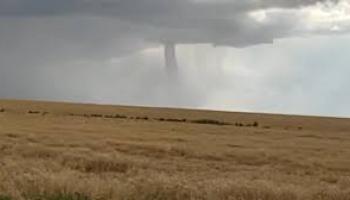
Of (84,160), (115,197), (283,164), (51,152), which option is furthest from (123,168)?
(283,164)

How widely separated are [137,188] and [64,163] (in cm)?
944

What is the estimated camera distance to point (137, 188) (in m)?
14.5

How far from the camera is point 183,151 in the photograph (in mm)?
36000

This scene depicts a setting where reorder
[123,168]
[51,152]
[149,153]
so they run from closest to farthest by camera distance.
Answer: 1. [123,168]
2. [51,152]
3. [149,153]

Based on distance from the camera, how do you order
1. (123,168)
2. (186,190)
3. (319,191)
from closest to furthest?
(186,190), (319,191), (123,168)

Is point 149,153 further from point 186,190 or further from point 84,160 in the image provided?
point 186,190

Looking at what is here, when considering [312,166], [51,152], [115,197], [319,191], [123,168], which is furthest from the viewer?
[312,166]

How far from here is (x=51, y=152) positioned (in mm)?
28812

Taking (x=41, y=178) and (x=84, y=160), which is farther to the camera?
(x=84, y=160)

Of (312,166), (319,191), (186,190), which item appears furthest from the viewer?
(312,166)

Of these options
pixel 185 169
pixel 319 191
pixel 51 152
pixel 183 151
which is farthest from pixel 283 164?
pixel 319 191

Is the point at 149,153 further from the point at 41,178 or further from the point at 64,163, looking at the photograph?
the point at 41,178

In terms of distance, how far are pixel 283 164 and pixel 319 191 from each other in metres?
16.1

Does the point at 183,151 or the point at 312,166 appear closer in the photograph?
the point at 312,166
